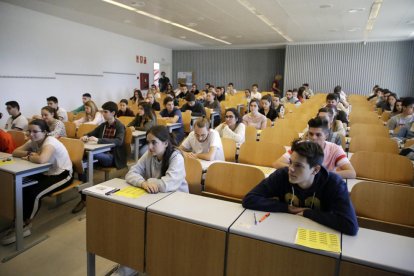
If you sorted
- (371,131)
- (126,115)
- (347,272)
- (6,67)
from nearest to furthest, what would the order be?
(347,272) < (371,131) < (126,115) < (6,67)

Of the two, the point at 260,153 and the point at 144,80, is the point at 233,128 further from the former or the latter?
the point at 144,80

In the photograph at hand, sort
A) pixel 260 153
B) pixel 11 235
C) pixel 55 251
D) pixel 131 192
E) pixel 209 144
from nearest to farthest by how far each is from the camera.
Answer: pixel 131 192
pixel 55 251
pixel 11 235
pixel 260 153
pixel 209 144

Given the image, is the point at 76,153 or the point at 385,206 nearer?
the point at 385,206

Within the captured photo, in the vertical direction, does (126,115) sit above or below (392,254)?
above

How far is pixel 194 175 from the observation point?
2.70m

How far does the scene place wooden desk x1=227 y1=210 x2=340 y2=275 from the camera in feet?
4.76

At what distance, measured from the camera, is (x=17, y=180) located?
271cm

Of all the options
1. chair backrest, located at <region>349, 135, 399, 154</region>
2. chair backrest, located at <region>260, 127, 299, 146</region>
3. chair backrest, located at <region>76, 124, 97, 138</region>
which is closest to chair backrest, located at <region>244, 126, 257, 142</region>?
chair backrest, located at <region>260, 127, 299, 146</region>

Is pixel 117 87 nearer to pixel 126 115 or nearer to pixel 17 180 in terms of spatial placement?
pixel 126 115

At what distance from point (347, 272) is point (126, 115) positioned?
569cm

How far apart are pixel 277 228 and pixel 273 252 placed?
5.9 inches

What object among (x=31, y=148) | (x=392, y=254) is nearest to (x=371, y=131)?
(x=392, y=254)

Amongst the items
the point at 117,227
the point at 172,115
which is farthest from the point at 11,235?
the point at 172,115

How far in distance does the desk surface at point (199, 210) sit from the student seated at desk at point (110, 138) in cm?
221
